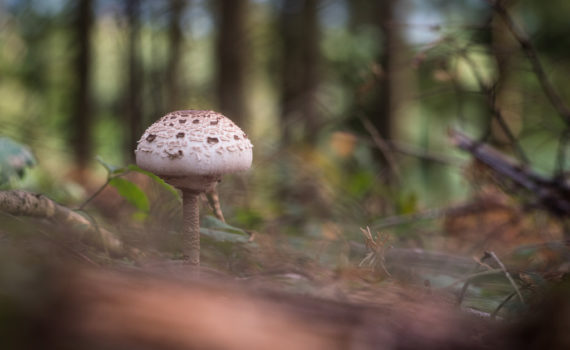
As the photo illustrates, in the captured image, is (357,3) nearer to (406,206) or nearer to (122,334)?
(406,206)

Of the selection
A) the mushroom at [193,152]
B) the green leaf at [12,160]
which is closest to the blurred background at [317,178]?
the green leaf at [12,160]

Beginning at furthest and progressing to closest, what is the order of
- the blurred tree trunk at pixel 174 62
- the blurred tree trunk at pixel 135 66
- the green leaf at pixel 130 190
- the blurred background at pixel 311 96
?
the blurred tree trunk at pixel 174 62 → the blurred tree trunk at pixel 135 66 → the blurred background at pixel 311 96 → the green leaf at pixel 130 190

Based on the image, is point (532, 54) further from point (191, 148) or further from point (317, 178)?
point (191, 148)

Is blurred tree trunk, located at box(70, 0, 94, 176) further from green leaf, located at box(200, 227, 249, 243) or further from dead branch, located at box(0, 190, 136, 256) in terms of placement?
green leaf, located at box(200, 227, 249, 243)

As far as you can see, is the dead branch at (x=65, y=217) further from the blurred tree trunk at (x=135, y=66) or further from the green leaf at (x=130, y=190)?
the blurred tree trunk at (x=135, y=66)

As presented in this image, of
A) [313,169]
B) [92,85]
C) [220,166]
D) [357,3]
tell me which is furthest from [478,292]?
[357,3]

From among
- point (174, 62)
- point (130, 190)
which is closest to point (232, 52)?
point (174, 62)
